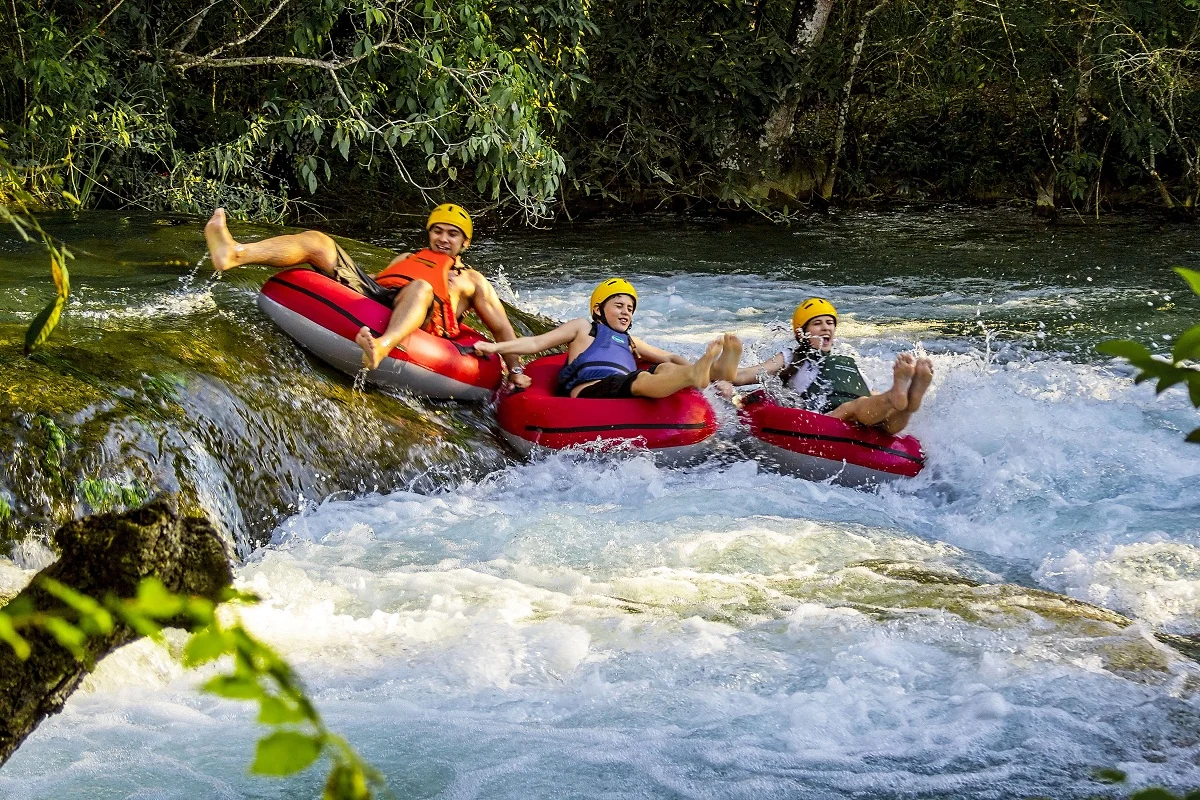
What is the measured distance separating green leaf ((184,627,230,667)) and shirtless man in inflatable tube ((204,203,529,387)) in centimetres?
504

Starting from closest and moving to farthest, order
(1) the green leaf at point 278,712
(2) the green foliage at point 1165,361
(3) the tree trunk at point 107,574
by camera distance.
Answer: (1) the green leaf at point 278,712
(2) the green foliage at point 1165,361
(3) the tree trunk at point 107,574

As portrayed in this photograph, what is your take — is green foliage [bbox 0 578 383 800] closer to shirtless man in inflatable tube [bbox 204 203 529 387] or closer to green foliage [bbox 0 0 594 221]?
shirtless man in inflatable tube [bbox 204 203 529 387]

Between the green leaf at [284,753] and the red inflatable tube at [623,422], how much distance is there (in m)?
5.51

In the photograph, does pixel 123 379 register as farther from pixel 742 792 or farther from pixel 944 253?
pixel 944 253

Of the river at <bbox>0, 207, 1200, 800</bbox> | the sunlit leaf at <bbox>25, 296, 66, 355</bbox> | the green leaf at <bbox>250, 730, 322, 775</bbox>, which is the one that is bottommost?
the river at <bbox>0, 207, 1200, 800</bbox>

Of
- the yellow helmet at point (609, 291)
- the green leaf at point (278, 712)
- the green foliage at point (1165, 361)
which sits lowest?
the yellow helmet at point (609, 291)

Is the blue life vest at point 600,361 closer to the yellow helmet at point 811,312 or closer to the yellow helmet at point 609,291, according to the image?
the yellow helmet at point 609,291

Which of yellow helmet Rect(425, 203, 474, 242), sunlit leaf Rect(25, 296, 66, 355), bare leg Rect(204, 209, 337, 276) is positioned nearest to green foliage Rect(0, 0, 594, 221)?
yellow helmet Rect(425, 203, 474, 242)

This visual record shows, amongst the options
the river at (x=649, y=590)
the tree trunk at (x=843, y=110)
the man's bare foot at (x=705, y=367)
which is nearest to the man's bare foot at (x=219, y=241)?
the river at (x=649, y=590)

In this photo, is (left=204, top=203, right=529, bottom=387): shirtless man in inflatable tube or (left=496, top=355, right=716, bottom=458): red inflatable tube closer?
(left=204, top=203, right=529, bottom=387): shirtless man in inflatable tube

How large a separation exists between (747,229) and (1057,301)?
461cm

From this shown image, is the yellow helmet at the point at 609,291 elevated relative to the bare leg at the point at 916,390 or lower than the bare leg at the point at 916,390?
elevated

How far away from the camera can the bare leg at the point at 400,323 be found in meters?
5.85

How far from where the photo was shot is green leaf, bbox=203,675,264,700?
714 millimetres
